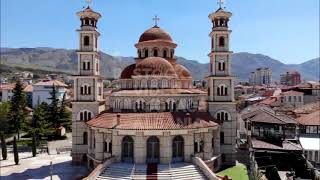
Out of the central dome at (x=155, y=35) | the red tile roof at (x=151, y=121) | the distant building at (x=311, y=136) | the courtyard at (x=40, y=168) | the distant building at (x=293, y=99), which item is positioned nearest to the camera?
the red tile roof at (x=151, y=121)

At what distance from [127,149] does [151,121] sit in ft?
11.4

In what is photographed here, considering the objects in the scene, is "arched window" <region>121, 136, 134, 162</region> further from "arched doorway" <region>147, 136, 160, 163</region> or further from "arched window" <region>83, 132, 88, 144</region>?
"arched window" <region>83, 132, 88, 144</region>

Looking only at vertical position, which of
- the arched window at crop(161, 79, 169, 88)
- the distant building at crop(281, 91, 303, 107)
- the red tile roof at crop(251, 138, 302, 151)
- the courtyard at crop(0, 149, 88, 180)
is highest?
the arched window at crop(161, 79, 169, 88)

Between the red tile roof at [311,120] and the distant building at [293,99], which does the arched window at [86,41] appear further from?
the distant building at [293,99]

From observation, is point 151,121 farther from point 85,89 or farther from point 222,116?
point 85,89

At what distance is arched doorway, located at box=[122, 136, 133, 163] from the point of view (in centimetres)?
3578

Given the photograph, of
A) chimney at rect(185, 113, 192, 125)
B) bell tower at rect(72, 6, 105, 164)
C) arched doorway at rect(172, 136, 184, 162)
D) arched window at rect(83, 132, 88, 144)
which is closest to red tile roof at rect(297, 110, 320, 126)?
chimney at rect(185, 113, 192, 125)

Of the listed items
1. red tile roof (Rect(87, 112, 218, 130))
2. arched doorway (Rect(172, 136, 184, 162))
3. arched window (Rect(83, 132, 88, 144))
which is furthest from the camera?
arched window (Rect(83, 132, 88, 144))

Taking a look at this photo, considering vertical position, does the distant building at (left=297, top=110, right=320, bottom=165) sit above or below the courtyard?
above

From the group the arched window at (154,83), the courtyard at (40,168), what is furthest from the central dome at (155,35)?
the courtyard at (40,168)

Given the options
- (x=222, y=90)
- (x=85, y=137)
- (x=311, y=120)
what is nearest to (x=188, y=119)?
(x=222, y=90)

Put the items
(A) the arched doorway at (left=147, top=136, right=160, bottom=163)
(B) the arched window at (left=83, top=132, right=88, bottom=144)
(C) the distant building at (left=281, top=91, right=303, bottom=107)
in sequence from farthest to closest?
(C) the distant building at (left=281, top=91, right=303, bottom=107) → (B) the arched window at (left=83, top=132, right=88, bottom=144) → (A) the arched doorway at (left=147, top=136, right=160, bottom=163)

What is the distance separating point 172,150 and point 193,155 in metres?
2.06

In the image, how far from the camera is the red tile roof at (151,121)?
35.2m
